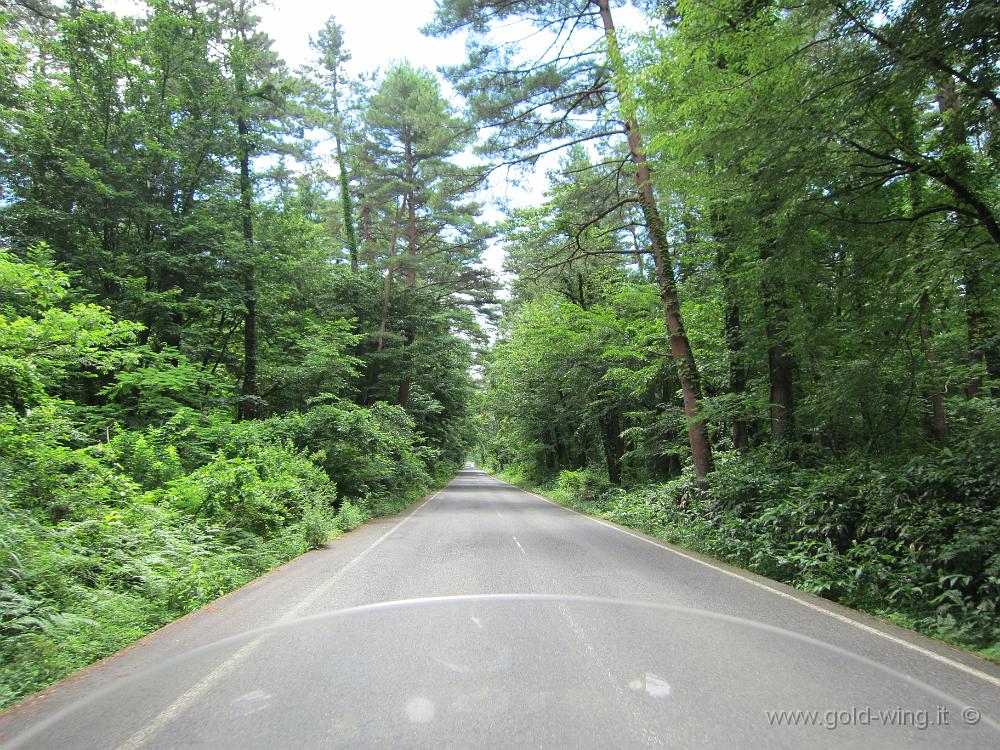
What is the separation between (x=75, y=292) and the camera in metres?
11.8

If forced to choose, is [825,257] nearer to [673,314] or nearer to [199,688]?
[673,314]

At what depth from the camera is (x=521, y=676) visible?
138 inches

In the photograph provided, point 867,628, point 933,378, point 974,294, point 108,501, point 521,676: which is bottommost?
point 867,628

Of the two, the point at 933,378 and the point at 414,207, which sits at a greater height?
the point at 414,207

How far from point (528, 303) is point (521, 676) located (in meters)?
22.2

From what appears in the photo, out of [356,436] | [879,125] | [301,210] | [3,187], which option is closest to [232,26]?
[301,210]

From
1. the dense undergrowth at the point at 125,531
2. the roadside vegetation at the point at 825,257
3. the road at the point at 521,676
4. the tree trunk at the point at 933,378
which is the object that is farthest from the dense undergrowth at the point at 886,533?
the dense undergrowth at the point at 125,531

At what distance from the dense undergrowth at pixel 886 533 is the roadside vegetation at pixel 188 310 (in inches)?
291

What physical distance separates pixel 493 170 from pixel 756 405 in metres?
8.45

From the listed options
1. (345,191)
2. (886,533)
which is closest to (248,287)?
(345,191)

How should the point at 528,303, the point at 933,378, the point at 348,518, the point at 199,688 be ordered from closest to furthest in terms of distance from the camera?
the point at 199,688
the point at 933,378
the point at 348,518
the point at 528,303

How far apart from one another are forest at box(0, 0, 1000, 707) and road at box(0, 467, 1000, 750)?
73cm

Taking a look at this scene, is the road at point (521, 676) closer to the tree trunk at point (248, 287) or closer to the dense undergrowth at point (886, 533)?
the dense undergrowth at point (886, 533)

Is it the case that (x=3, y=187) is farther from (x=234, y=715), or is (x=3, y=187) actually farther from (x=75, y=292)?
(x=234, y=715)
